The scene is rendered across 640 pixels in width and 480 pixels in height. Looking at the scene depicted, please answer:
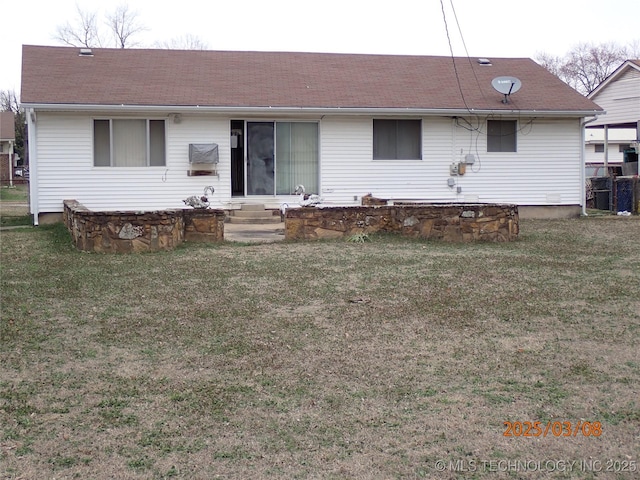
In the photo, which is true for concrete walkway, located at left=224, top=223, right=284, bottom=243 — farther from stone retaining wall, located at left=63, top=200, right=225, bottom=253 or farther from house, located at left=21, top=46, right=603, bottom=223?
house, located at left=21, top=46, right=603, bottom=223

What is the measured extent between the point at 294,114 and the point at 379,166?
218 cm

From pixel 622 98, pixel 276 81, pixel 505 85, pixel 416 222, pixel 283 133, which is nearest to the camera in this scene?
pixel 416 222

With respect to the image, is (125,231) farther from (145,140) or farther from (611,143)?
(611,143)

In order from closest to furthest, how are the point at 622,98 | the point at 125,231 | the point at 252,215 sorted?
the point at 125,231 < the point at 252,215 < the point at 622,98

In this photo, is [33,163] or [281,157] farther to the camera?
[281,157]

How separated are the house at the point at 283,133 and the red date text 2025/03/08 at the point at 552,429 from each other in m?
12.3

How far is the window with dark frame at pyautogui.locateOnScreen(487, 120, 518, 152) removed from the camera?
17.3 meters

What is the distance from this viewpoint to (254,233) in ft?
43.3

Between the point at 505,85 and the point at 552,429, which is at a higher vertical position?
the point at 505,85

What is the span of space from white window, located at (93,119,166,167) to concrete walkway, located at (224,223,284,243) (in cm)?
246

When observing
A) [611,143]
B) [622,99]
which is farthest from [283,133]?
[611,143]

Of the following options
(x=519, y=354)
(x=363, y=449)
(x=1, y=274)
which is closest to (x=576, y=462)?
(x=363, y=449)

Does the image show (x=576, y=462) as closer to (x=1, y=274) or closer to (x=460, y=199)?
(x=1, y=274)

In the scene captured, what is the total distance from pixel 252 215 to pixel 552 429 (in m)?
11.9
